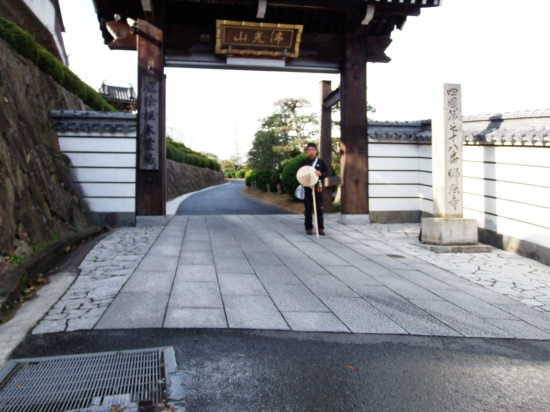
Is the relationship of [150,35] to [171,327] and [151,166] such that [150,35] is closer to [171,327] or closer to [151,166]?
[151,166]

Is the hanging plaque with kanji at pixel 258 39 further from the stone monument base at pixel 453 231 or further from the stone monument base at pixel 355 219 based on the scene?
the stone monument base at pixel 453 231

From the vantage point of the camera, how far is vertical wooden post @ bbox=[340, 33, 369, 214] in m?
10.7

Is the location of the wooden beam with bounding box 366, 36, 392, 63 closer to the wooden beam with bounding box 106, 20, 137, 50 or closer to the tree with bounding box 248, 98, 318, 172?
the wooden beam with bounding box 106, 20, 137, 50

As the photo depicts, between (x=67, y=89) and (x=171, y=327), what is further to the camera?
(x=67, y=89)

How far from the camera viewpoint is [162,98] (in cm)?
999

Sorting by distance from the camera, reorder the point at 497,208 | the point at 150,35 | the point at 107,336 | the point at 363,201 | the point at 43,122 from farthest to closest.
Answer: the point at 363,201 < the point at 150,35 < the point at 43,122 < the point at 497,208 < the point at 107,336

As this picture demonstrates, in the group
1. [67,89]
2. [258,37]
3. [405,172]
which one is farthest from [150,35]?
[405,172]

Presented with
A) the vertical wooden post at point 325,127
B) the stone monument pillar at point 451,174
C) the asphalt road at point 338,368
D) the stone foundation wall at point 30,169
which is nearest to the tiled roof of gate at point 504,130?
the stone monument pillar at point 451,174

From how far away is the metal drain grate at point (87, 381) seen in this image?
265 centimetres

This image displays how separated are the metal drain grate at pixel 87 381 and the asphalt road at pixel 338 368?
0.14m

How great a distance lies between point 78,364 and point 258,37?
8.84m

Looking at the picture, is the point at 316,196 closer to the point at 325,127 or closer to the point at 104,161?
the point at 325,127

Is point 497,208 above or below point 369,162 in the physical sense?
below

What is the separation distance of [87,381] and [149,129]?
768 centimetres
